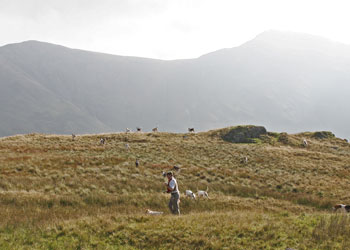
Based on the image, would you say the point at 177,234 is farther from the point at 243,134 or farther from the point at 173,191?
the point at 243,134

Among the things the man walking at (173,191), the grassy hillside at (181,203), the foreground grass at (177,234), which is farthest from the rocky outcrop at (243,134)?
the foreground grass at (177,234)

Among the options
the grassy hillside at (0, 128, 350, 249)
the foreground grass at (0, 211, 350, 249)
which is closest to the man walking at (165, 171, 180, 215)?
the grassy hillside at (0, 128, 350, 249)

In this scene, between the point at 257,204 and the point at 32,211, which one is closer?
the point at 32,211

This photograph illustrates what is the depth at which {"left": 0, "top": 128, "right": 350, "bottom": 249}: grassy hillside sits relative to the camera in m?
8.85

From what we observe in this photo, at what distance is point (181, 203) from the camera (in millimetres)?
15773

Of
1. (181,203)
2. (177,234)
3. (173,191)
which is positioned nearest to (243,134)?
(181,203)

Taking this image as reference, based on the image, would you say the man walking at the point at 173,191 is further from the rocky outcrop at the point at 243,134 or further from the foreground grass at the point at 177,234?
the rocky outcrop at the point at 243,134

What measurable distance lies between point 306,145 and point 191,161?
30.6 meters

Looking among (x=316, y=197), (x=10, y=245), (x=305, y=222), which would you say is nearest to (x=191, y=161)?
(x=316, y=197)

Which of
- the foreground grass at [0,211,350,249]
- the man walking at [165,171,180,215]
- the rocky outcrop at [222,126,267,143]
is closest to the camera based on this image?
the foreground grass at [0,211,350,249]

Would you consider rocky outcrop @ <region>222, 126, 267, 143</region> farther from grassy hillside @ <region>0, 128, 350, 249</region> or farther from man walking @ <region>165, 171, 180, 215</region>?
man walking @ <region>165, 171, 180, 215</region>

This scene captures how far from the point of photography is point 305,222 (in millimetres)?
10680

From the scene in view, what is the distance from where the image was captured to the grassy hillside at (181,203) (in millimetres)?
8852

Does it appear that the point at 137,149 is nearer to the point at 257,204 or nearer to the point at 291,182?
the point at 291,182
